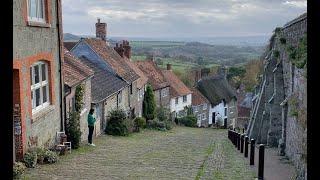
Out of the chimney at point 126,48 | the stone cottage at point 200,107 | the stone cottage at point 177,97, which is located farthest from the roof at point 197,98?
the chimney at point 126,48

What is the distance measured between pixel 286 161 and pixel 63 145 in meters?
7.80

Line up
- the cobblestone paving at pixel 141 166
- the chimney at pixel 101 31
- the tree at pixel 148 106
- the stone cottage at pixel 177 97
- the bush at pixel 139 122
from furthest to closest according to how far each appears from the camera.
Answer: the stone cottage at pixel 177 97
the tree at pixel 148 106
the chimney at pixel 101 31
the bush at pixel 139 122
the cobblestone paving at pixel 141 166

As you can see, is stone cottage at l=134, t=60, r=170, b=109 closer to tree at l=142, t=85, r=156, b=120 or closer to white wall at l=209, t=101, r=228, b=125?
tree at l=142, t=85, r=156, b=120

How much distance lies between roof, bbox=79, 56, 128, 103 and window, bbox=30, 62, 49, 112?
828 centimetres

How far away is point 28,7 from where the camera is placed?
41.9ft

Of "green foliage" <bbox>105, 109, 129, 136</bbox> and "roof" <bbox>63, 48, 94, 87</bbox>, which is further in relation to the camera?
"green foliage" <bbox>105, 109, 129, 136</bbox>

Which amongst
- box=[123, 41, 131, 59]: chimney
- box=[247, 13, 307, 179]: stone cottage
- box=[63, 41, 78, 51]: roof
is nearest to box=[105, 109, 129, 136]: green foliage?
box=[247, 13, 307, 179]: stone cottage

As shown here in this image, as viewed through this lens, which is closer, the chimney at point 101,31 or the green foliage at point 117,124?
the green foliage at point 117,124

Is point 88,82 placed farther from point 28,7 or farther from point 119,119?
point 28,7

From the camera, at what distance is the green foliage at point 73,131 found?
1599 centimetres

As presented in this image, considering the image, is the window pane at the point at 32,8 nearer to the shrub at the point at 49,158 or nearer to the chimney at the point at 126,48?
the shrub at the point at 49,158

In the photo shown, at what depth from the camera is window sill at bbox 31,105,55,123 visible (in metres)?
12.7

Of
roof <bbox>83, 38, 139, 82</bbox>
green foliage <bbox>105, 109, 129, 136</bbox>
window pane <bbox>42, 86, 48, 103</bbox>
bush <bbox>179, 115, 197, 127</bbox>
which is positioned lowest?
bush <bbox>179, 115, 197, 127</bbox>

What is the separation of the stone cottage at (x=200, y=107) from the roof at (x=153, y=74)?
8542mm
